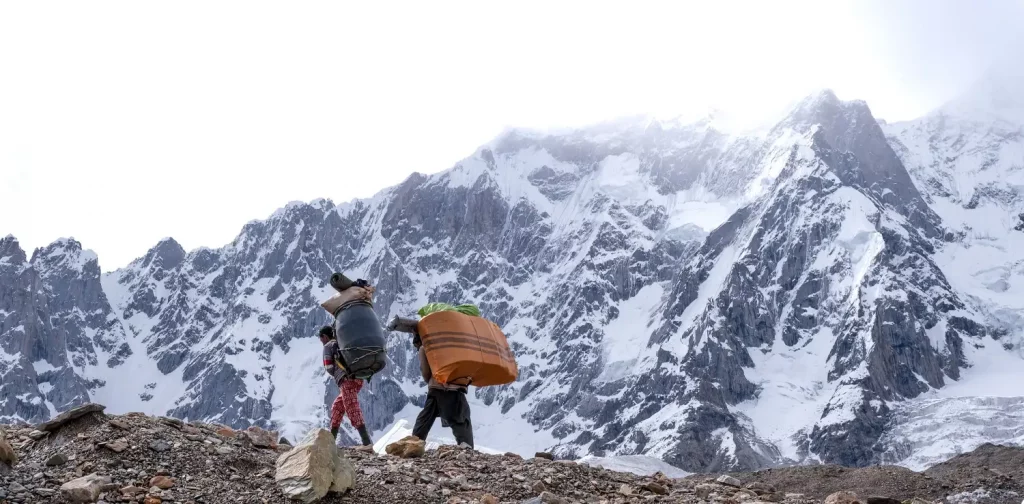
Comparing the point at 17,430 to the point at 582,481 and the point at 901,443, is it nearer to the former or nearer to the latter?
the point at 582,481

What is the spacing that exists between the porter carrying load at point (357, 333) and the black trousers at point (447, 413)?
1700 millimetres

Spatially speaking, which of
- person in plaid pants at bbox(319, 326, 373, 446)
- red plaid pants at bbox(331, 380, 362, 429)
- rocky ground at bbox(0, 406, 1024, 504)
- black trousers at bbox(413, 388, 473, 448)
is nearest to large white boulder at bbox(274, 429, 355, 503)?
rocky ground at bbox(0, 406, 1024, 504)

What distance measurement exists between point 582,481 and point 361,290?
4878 millimetres

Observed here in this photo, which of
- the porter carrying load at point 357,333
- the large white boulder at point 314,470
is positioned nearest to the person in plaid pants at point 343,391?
the porter carrying load at point 357,333

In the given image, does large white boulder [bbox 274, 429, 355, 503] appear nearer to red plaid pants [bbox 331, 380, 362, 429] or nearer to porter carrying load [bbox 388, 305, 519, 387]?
porter carrying load [bbox 388, 305, 519, 387]

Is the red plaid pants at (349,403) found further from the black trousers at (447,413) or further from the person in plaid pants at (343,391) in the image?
the black trousers at (447,413)

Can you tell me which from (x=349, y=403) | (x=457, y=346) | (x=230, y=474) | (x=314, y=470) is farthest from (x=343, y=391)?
(x=314, y=470)

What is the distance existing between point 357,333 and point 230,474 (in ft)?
14.2

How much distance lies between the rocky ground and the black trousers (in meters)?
2.42

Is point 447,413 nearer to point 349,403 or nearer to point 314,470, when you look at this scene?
point 349,403

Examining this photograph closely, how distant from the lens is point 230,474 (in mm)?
9547

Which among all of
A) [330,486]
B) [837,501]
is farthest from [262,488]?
[837,501]

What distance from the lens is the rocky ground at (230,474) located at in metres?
8.71

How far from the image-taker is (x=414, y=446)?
12359 mm
